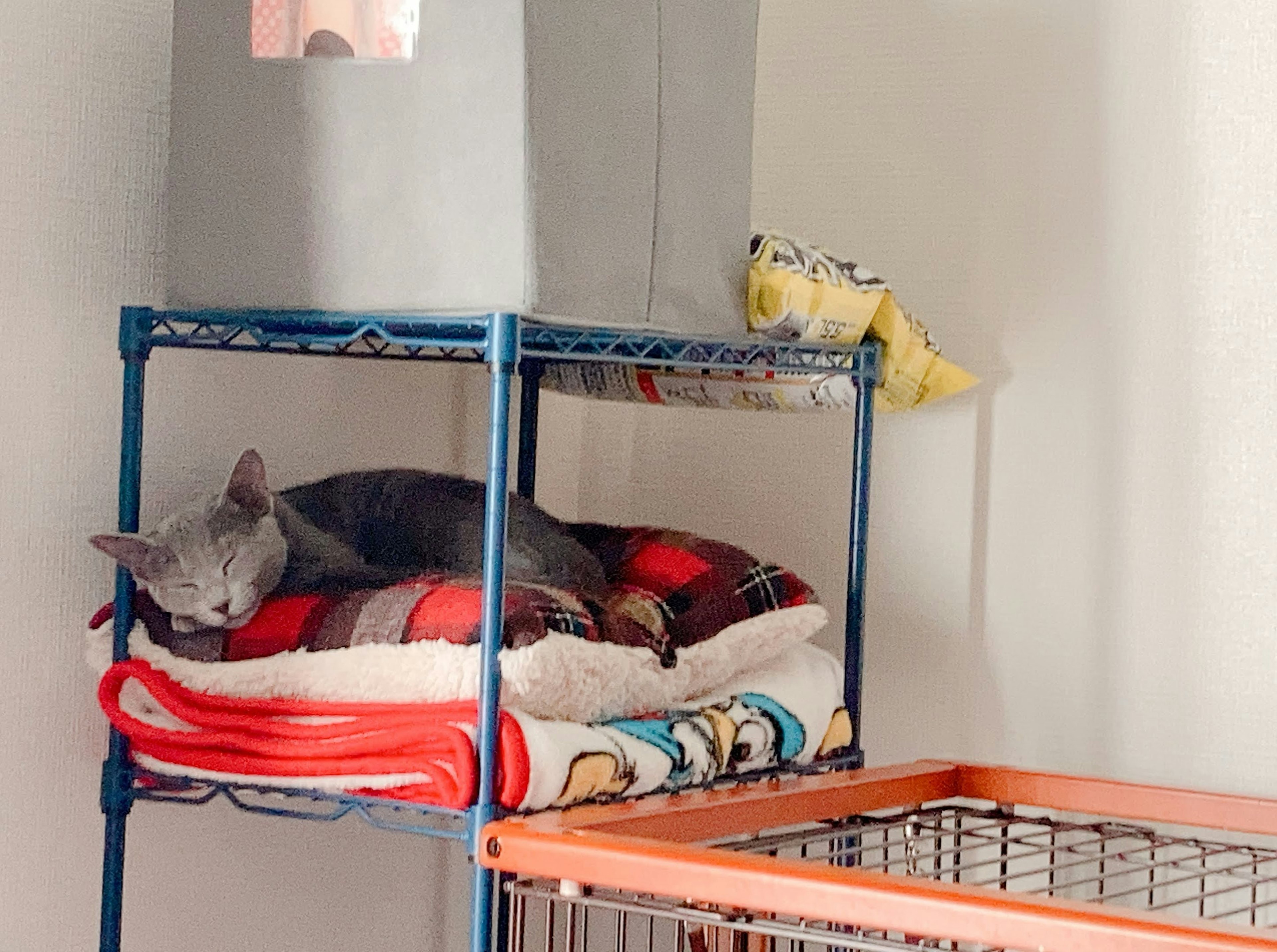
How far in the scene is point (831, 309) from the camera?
1.54 meters

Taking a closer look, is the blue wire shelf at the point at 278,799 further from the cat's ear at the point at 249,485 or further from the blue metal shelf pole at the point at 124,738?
the cat's ear at the point at 249,485

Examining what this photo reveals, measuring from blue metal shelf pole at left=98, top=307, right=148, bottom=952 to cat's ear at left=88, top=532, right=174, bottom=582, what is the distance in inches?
2.2

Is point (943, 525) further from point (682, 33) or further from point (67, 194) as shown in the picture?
point (67, 194)

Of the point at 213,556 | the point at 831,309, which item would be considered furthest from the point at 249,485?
the point at 831,309

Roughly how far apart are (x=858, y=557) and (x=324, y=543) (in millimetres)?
536

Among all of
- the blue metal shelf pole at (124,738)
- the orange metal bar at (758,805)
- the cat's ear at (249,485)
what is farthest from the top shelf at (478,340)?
the orange metal bar at (758,805)

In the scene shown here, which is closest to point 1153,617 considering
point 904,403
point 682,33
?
point 904,403

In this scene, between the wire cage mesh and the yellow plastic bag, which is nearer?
the wire cage mesh

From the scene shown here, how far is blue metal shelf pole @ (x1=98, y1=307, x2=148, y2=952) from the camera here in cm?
145

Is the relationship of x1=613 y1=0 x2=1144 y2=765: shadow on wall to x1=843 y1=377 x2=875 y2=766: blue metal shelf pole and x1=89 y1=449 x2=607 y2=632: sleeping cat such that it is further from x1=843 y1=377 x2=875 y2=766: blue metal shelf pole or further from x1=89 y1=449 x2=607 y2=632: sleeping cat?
x1=89 y1=449 x2=607 y2=632: sleeping cat

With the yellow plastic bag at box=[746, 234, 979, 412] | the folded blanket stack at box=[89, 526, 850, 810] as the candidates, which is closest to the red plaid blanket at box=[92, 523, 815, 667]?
the folded blanket stack at box=[89, 526, 850, 810]

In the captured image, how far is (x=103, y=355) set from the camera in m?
1.51

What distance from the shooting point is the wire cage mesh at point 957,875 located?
1123 mm

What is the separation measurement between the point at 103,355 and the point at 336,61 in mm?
375
